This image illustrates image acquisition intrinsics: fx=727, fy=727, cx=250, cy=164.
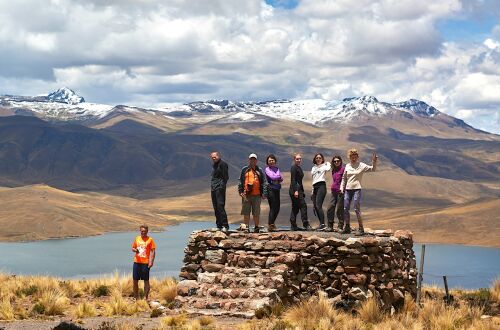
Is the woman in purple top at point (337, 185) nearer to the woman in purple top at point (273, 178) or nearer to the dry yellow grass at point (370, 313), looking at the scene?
the woman in purple top at point (273, 178)

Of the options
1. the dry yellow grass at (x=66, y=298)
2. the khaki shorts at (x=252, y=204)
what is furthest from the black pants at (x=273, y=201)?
the dry yellow grass at (x=66, y=298)

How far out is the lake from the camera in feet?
256

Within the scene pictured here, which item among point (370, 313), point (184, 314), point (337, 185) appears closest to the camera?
point (184, 314)

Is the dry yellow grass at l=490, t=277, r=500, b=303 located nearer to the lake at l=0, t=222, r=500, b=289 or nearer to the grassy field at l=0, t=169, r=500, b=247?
the lake at l=0, t=222, r=500, b=289

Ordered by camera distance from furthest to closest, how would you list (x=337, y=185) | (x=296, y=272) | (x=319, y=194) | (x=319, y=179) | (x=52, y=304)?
(x=319, y=194), (x=319, y=179), (x=337, y=185), (x=296, y=272), (x=52, y=304)

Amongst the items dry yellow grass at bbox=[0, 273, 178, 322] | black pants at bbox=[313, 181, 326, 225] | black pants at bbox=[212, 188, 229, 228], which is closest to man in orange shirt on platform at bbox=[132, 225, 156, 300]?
dry yellow grass at bbox=[0, 273, 178, 322]

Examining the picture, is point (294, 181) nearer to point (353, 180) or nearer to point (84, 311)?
point (353, 180)

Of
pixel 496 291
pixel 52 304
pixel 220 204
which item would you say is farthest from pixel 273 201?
pixel 496 291

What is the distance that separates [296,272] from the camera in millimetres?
17078

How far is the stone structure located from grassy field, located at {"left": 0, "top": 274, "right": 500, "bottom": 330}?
0.46 metres

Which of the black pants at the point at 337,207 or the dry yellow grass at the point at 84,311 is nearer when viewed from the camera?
the dry yellow grass at the point at 84,311

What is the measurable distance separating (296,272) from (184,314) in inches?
Answer: 127

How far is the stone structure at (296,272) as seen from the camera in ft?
53.7

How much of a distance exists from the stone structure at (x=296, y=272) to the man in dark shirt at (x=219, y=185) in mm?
1498
